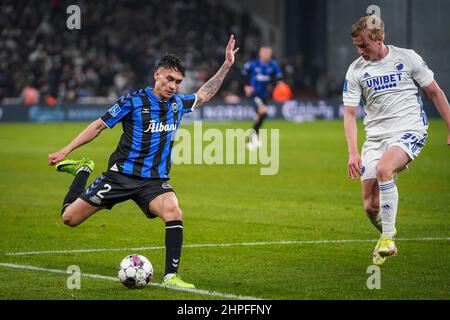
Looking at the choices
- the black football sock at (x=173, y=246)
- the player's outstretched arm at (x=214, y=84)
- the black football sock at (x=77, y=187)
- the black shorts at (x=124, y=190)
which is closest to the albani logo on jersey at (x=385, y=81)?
the player's outstretched arm at (x=214, y=84)

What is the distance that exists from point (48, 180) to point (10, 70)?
21.8 metres

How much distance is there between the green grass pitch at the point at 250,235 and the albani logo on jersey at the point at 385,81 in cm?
180

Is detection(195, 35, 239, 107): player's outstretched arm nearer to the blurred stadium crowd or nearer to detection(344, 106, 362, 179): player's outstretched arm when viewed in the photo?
detection(344, 106, 362, 179): player's outstretched arm

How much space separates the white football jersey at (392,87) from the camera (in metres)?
9.42

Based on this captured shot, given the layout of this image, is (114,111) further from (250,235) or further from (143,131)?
(250,235)

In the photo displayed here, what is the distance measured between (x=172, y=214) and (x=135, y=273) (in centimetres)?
67

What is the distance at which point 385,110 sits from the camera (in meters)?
9.55

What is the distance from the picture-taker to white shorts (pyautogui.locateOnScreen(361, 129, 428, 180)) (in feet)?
30.8

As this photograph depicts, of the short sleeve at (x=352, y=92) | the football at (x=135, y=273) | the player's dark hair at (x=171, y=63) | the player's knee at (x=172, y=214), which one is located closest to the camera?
the football at (x=135, y=273)

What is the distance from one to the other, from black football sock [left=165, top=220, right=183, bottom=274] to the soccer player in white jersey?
1.92 metres

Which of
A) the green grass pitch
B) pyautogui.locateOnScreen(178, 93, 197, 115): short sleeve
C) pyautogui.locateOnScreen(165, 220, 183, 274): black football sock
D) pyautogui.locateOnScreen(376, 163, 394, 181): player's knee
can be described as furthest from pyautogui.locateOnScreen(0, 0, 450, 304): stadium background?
pyautogui.locateOnScreen(178, 93, 197, 115): short sleeve

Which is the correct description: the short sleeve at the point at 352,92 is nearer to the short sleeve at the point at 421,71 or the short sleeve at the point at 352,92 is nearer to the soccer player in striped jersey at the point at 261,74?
the short sleeve at the point at 421,71

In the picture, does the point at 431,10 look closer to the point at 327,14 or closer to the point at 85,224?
the point at 327,14

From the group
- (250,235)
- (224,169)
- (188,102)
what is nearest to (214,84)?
(188,102)
